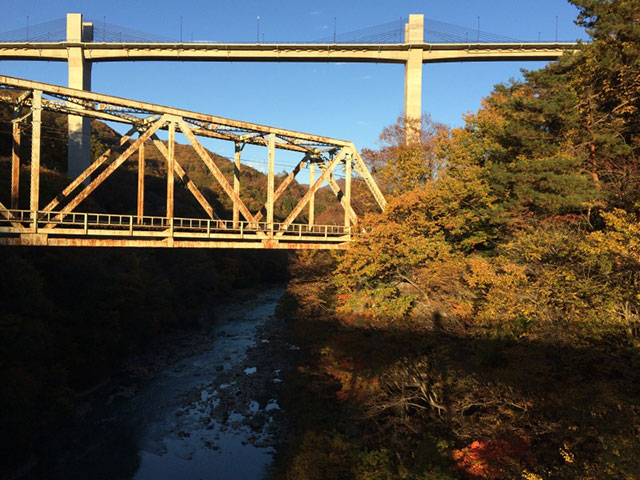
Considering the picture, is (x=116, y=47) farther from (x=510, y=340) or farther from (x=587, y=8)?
(x=510, y=340)

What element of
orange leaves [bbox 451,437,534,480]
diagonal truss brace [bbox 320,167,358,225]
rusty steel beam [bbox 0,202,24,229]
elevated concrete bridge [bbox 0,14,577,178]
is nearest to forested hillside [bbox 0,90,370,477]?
rusty steel beam [bbox 0,202,24,229]

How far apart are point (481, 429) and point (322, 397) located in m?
8.87

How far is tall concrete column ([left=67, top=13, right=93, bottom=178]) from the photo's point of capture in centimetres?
2845

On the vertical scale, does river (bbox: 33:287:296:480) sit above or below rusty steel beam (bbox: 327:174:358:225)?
below

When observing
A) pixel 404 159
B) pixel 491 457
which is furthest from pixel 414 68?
pixel 491 457

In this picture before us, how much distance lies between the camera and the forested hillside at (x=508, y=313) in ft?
35.6

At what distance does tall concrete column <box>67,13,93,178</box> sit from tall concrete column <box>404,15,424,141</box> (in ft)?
76.2

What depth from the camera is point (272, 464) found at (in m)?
16.9

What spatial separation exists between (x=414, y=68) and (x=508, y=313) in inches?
930

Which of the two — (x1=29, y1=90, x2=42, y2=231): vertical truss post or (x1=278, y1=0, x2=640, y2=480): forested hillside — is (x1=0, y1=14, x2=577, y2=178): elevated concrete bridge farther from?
(x1=29, y1=90, x2=42, y2=231): vertical truss post

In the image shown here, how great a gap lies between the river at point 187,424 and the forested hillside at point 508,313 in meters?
Result: 2.25

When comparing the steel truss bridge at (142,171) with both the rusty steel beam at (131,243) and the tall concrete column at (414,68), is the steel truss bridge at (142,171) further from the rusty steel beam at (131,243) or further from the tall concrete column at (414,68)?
the tall concrete column at (414,68)

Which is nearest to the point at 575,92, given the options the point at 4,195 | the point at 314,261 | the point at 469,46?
the point at 469,46

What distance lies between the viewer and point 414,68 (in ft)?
102
